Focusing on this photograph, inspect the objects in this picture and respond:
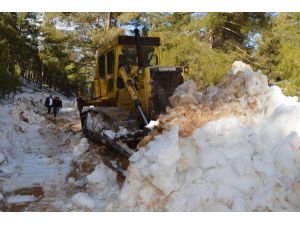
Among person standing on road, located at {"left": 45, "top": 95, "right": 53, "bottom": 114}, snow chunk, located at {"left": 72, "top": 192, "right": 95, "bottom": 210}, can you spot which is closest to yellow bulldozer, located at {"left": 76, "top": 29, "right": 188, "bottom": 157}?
snow chunk, located at {"left": 72, "top": 192, "right": 95, "bottom": 210}

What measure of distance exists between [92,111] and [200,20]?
359cm

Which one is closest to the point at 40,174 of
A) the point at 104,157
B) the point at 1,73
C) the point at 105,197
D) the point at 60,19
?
the point at 104,157

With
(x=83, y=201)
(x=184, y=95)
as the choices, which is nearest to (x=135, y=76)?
(x=184, y=95)

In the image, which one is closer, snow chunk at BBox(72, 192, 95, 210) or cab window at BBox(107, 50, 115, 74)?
snow chunk at BBox(72, 192, 95, 210)

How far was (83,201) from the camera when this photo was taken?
13.7 feet

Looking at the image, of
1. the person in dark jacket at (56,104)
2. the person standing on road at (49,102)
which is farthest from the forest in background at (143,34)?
the person in dark jacket at (56,104)

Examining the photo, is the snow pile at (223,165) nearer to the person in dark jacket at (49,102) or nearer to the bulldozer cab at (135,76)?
the bulldozer cab at (135,76)

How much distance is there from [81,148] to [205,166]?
3.09 metres

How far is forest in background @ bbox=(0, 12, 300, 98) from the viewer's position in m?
8.13

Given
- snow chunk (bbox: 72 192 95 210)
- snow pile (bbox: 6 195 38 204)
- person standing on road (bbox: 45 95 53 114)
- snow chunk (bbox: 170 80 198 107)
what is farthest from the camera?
person standing on road (bbox: 45 95 53 114)

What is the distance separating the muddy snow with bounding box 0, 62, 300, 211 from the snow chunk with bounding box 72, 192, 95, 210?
1 cm

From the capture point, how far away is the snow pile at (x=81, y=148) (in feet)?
21.1

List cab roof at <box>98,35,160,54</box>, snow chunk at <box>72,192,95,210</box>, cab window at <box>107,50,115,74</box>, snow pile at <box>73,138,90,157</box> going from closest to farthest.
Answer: snow chunk at <box>72,192,95,210</box>, cab roof at <box>98,35,160,54</box>, cab window at <box>107,50,115,74</box>, snow pile at <box>73,138,90,157</box>

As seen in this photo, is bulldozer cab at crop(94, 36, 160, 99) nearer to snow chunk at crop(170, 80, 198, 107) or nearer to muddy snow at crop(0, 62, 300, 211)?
snow chunk at crop(170, 80, 198, 107)
